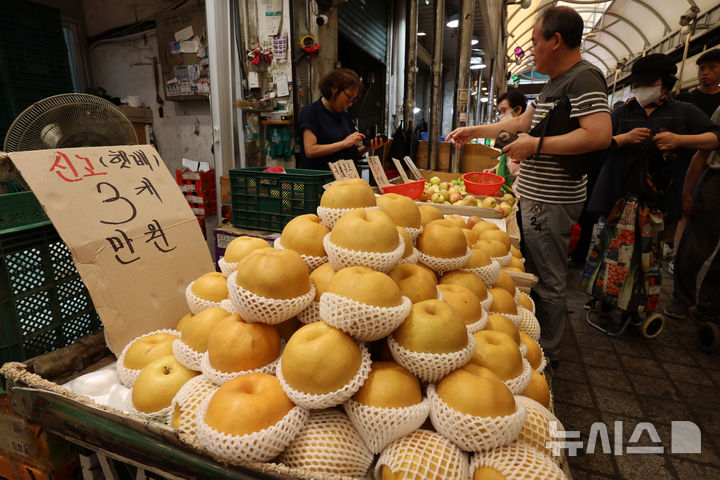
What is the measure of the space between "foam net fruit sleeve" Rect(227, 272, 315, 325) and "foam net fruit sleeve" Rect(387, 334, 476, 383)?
0.32 metres

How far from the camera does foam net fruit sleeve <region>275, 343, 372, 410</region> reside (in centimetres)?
93

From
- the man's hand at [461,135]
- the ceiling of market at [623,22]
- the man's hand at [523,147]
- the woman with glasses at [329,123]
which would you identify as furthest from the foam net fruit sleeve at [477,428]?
the ceiling of market at [623,22]

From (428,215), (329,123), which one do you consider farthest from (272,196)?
(428,215)

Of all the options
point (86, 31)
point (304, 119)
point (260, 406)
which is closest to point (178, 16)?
point (86, 31)

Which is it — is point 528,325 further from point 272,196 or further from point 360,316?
point 272,196

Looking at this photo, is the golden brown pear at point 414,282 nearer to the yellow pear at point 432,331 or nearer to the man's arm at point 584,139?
the yellow pear at point 432,331

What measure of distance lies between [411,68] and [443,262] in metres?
7.86

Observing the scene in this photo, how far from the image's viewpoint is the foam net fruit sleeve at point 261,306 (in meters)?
1.05

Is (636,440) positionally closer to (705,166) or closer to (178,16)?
(705,166)

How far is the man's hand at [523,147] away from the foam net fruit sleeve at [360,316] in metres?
1.92

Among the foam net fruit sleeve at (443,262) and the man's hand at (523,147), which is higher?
the man's hand at (523,147)

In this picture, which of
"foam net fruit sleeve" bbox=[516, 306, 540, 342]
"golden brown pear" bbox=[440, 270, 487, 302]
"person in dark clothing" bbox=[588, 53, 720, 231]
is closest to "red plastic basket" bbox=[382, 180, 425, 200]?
"person in dark clothing" bbox=[588, 53, 720, 231]

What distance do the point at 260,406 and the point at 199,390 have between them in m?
0.26

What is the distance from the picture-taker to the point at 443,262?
1439 millimetres
